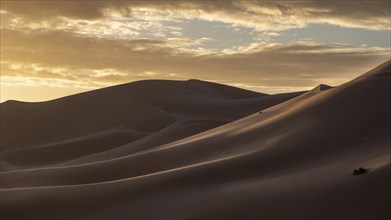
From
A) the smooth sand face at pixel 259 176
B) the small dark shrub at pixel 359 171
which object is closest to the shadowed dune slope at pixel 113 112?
the smooth sand face at pixel 259 176

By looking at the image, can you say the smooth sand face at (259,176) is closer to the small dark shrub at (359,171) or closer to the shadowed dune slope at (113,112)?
the small dark shrub at (359,171)

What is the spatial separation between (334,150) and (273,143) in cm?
189

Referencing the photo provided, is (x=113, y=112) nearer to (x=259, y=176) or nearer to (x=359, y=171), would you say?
(x=259, y=176)

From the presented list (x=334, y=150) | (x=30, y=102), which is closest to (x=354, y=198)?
(x=334, y=150)

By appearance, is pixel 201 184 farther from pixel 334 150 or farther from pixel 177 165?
pixel 177 165

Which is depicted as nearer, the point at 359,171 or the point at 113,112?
the point at 359,171

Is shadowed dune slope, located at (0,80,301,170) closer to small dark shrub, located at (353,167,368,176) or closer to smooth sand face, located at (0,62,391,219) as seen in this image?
smooth sand face, located at (0,62,391,219)

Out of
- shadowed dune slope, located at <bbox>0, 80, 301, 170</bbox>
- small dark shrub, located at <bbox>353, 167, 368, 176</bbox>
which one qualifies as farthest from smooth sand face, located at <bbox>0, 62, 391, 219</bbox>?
shadowed dune slope, located at <bbox>0, 80, 301, 170</bbox>

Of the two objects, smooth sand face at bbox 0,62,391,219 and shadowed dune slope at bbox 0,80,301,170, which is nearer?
smooth sand face at bbox 0,62,391,219

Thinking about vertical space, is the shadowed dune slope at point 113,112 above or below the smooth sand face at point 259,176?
above

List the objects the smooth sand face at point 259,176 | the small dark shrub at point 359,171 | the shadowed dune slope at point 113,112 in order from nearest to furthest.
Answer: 1. the smooth sand face at point 259,176
2. the small dark shrub at point 359,171
3. the shadowed dune slope at point 113,112

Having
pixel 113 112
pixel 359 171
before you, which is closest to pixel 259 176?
pixel 359 171

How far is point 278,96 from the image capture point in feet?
168

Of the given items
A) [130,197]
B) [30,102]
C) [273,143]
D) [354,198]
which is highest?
[30,102]
